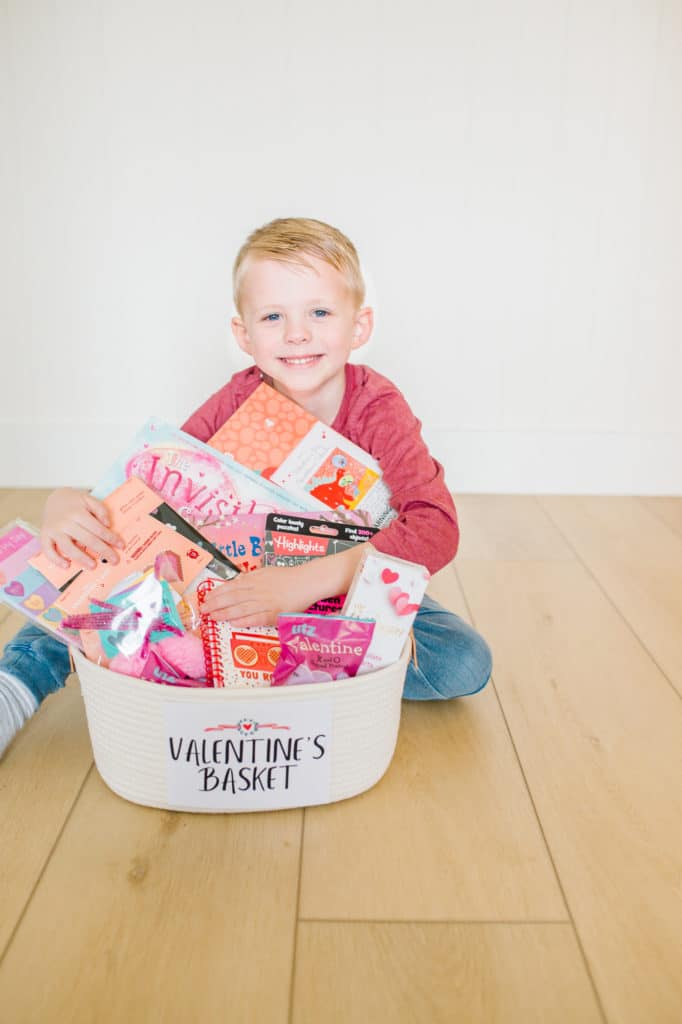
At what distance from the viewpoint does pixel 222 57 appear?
1.72m

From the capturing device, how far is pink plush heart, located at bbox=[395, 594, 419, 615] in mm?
832

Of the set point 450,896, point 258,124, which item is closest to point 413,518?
point 450,896

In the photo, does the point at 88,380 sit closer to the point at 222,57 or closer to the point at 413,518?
the point at 222,57

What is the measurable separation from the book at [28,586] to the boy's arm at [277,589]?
14 cm

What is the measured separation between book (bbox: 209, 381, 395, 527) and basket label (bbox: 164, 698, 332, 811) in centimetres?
26

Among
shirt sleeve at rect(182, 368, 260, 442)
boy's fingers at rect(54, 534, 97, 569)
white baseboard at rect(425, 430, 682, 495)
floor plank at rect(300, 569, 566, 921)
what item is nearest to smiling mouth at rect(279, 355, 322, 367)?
shirt sleeve at rect(182, 368, 260, 442)

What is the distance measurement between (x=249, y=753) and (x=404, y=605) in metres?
0.19

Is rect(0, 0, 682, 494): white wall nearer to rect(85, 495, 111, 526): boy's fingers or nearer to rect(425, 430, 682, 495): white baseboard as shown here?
rect(425, 430, 682, 495): white baseboard

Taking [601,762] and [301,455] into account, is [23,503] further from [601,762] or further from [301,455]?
[601,762]

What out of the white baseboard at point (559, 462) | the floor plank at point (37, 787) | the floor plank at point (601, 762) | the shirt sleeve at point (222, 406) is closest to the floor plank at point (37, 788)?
the floor plank at point (37, 787)

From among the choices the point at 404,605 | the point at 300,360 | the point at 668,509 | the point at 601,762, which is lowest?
the point at 668,509

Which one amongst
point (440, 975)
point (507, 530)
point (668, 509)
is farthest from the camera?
point (668, 509)

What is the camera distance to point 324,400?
3.67ft

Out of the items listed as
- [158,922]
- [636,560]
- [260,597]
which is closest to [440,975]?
[158,922]
